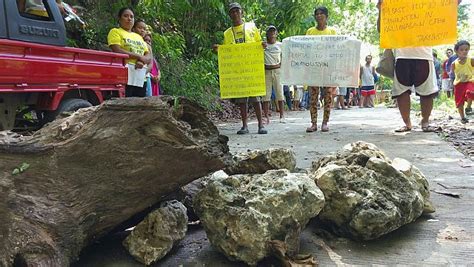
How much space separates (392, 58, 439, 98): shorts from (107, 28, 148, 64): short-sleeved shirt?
340 cm

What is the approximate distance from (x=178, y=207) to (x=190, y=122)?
0.46 meters

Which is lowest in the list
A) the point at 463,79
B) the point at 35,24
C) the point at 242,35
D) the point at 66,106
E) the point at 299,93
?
the point at 299,93

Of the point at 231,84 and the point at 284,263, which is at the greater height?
the point at 231,84

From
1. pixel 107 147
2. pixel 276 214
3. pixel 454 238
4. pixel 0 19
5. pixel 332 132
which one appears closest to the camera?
pixel 107 147

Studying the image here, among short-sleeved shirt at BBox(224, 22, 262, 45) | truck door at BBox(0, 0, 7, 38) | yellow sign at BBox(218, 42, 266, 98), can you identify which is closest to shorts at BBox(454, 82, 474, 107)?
yellow sign at BBox(218, 42, 266, 98)

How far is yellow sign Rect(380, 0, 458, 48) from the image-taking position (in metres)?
5.53

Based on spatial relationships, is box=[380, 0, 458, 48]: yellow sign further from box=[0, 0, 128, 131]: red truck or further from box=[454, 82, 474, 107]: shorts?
box=[0, 0, 128, 131]: red truck

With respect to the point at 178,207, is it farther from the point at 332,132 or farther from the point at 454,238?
the point at 332,132

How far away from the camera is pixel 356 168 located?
257 centimetres

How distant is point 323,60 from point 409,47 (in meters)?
1.19

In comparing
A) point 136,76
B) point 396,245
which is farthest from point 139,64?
point 396,245

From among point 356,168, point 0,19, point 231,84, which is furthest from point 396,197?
point 231,84

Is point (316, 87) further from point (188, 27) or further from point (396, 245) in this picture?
point (188, 27)

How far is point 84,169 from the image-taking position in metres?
1.98
